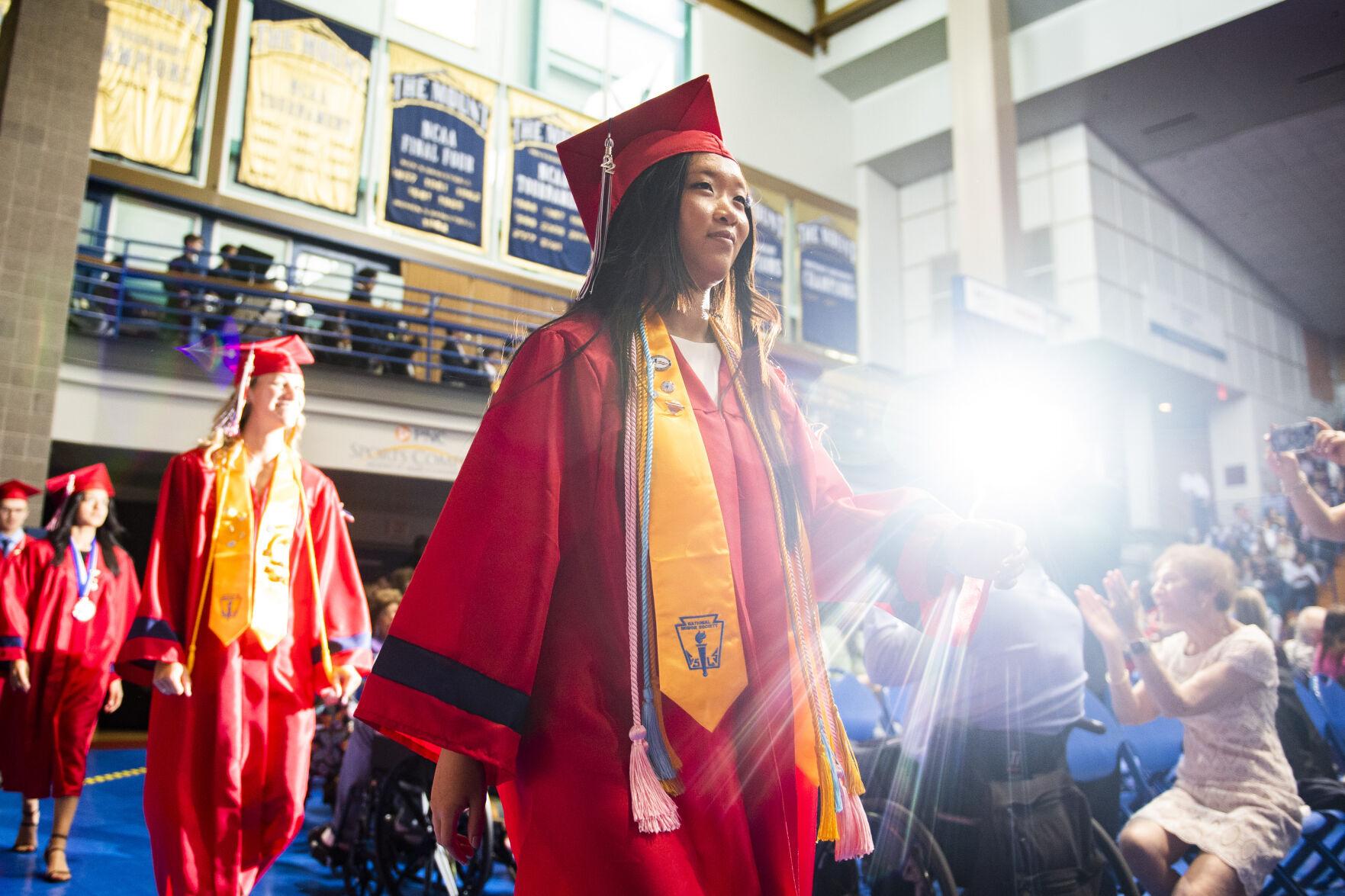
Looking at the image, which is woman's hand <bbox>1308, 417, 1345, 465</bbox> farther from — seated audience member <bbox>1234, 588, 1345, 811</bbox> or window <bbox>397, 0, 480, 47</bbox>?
window <bbox>397, 0, 480, 47</bbox>

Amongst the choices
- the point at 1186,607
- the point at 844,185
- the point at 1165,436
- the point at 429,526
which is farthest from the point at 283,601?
the point at 1165,436

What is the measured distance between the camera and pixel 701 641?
4.72 ft

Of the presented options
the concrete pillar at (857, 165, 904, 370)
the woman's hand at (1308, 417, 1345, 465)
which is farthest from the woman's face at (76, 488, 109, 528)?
the concrete pillar at (857, 165, 904, 370)

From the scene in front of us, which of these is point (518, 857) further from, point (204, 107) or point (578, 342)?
point (204, 107)

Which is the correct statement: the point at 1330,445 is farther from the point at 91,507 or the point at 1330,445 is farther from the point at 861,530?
the point at 91,507

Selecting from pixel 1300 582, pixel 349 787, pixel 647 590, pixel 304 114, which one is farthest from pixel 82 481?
pixel 1300 582

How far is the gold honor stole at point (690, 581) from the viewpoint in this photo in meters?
1.41

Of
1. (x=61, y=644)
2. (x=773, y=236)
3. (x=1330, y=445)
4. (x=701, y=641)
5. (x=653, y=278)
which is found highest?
(x=773, y=236)

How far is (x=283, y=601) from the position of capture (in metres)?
3.47

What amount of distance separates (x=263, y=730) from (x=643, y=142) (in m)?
2.54

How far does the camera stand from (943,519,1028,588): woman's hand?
1.51 m

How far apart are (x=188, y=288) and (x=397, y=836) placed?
775cm

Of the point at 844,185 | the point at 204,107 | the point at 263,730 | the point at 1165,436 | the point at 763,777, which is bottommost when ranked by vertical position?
the point at 263,730

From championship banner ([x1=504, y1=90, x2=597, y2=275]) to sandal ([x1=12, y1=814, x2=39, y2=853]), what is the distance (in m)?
9.47
